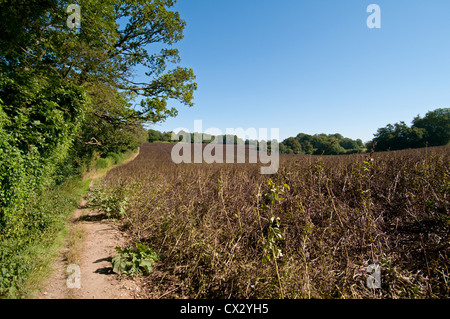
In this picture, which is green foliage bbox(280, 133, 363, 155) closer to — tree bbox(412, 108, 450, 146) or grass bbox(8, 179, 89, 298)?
grass bbox(8, 179, 89, 298)

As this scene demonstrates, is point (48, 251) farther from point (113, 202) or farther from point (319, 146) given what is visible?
point (319, 146)

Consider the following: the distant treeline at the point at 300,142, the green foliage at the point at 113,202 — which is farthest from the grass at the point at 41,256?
the distant treeline at the point at 300,142

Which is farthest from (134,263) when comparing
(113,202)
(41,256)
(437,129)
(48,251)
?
(437,129)

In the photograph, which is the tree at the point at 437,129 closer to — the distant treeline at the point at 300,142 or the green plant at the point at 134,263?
the distant treeline at the point at 300,142

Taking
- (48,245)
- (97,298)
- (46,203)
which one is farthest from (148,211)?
(46,203)

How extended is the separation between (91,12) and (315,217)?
9845 mm

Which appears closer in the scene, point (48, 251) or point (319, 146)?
point (48, 251)

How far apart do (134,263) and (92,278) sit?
2.30ft

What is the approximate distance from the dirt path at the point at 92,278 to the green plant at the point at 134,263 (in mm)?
145

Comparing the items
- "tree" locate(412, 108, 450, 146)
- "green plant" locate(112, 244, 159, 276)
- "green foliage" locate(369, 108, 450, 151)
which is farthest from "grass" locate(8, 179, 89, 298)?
"tree" locate(412, 108, 450, 146)

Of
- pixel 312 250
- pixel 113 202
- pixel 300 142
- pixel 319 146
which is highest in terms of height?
pixel 300 142

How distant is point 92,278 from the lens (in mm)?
3176

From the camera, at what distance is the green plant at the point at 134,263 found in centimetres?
325
